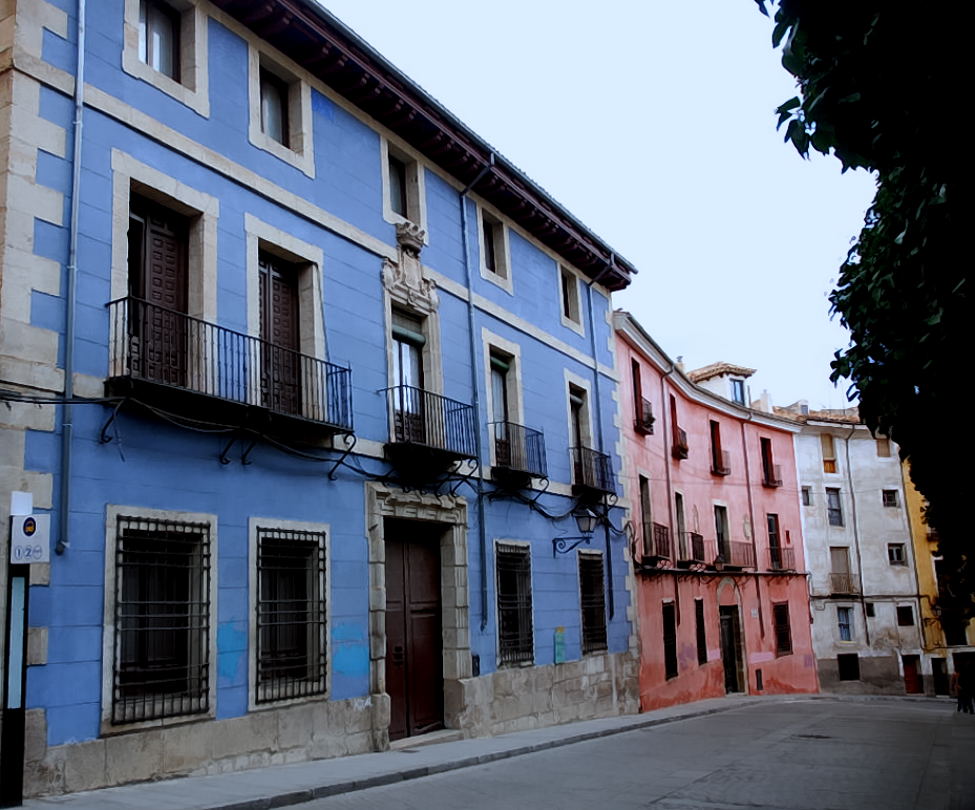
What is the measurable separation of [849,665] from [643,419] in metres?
20.9

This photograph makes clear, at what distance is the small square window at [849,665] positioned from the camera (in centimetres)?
3881

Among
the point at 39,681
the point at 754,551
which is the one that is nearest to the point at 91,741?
the point at 39,681

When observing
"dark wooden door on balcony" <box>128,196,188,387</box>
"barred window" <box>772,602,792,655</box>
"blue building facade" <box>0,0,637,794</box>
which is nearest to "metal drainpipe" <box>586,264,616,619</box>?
"blue building facade" <box>0,0,637,794</box>

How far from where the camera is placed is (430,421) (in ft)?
46.8

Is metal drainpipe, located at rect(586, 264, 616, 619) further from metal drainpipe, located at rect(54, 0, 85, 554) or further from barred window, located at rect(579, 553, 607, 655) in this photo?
metal drainpipe, located at rect(54, 0, 85, 554)

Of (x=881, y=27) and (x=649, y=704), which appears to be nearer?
(x=881, y=27)

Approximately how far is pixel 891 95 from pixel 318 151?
902 centimetres

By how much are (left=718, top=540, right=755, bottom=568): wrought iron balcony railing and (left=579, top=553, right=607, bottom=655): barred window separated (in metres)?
10.9

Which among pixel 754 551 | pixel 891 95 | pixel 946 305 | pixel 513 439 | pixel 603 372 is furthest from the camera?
pixel 754 551

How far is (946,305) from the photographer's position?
270 inches

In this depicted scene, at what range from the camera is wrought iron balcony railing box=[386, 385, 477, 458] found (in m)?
13.5

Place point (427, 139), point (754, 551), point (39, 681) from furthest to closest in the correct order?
point (754, 551)
point (427, 139)
point (39, 681)

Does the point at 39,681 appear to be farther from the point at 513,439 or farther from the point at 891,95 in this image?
the point at 513,439

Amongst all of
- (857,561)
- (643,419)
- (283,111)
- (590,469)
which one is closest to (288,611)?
(283,111)
